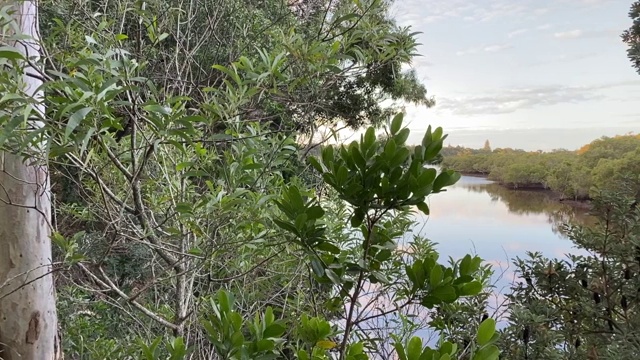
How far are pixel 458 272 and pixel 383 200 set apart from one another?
0.17m

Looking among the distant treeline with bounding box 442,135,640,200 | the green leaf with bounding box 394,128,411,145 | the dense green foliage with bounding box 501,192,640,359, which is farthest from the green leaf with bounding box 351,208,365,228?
the distant treeline with bounding box 442,135,640,200

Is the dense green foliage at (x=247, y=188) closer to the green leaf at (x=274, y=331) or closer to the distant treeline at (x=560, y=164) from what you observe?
the green leaf at (x=274, y=331)

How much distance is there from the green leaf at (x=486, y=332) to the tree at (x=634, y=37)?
854 mm

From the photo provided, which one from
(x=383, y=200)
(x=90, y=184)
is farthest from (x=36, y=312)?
(x=383, y=200)

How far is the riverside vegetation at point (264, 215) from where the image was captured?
0.51 metres

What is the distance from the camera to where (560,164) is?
1.67 meters

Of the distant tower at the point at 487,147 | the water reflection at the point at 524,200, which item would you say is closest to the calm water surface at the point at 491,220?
the water reflection at the point at 524,200

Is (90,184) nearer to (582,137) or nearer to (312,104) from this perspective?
(312,104)

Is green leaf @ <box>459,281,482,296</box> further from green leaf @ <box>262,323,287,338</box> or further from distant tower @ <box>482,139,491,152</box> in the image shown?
distant tower @ <box>482,139,491,152</box>

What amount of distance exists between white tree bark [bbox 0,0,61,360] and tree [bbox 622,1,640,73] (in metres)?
1.43

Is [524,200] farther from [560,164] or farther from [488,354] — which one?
[488,354]

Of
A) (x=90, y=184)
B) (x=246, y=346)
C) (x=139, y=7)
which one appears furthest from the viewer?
(x=90, y=184)

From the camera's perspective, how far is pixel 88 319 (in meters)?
1.81

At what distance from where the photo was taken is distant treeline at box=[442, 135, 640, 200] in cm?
132
